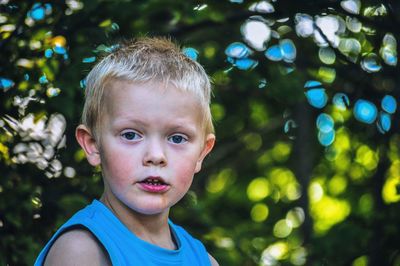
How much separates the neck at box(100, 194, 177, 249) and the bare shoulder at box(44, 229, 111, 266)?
182 mm

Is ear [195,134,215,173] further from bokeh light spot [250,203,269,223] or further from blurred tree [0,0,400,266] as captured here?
bokeh light spot [250,203,269,223]

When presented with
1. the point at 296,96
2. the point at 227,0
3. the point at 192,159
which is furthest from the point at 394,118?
the point at 192,159

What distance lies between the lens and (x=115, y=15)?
388 cm

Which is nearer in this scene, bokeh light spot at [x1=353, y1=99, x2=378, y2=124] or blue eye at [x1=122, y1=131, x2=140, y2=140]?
blue eye at [x1=122, y1=131, x2=140, y2=140]

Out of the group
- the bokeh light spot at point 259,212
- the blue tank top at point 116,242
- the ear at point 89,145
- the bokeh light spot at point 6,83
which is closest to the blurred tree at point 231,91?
the bokeh light spot at point 6,83

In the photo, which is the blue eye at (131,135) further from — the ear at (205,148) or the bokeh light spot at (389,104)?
the bokeh light spot at (389,104)

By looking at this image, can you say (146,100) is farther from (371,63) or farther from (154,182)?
(371,63)

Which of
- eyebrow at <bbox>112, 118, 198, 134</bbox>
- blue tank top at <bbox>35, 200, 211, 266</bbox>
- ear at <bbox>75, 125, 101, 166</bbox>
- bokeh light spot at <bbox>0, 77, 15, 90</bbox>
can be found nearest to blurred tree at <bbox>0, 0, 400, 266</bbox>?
bokeh light spot at <bbox>0, 77, 15, 90</bbox>

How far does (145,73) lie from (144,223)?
0.48 meters

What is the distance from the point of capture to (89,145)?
2721 millimetres

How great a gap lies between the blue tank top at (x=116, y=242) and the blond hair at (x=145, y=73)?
279 mm

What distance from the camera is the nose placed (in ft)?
8.16

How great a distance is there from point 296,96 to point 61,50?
4.26ft

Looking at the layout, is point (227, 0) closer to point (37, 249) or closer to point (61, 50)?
point (61, 50)
